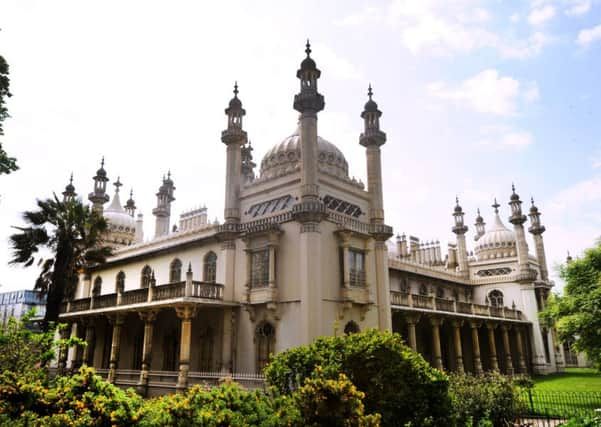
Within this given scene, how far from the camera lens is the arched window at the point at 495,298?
38531 millimetres

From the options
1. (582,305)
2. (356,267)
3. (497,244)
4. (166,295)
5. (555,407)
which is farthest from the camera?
(497,244)

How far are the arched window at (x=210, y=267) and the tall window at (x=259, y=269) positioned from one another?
2.89m

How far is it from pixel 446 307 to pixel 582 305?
10.4m

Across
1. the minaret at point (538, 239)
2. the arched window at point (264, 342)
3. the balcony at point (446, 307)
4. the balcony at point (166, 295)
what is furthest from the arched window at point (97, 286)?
the minaret at point (538, 239)

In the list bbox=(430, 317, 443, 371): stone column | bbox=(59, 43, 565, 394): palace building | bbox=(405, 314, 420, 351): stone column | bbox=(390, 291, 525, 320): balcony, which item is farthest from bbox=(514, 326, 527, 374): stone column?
bbox=(405, 314, 420, 351): stone column

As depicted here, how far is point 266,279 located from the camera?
21562 millimetres

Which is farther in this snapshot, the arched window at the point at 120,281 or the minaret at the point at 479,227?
the minaret at the point at 479,227

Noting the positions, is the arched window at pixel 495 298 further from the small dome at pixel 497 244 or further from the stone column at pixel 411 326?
the stone column at pixel 411 326

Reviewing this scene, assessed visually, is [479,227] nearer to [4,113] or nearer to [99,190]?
[99,190]

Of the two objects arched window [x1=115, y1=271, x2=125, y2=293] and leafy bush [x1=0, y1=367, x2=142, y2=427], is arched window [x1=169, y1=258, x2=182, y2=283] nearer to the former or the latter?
arched window [x1=115, y1=271, x2=125, y2=293]

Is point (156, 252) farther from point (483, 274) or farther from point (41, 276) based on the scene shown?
point (483, 274)

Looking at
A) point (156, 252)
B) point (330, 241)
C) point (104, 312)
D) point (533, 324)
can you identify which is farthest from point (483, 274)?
point (104, 312)

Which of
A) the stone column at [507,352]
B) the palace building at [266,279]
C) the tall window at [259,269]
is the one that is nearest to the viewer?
the palace building at [266,279]

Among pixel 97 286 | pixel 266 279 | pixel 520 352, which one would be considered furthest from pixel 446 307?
pixel 97 286
